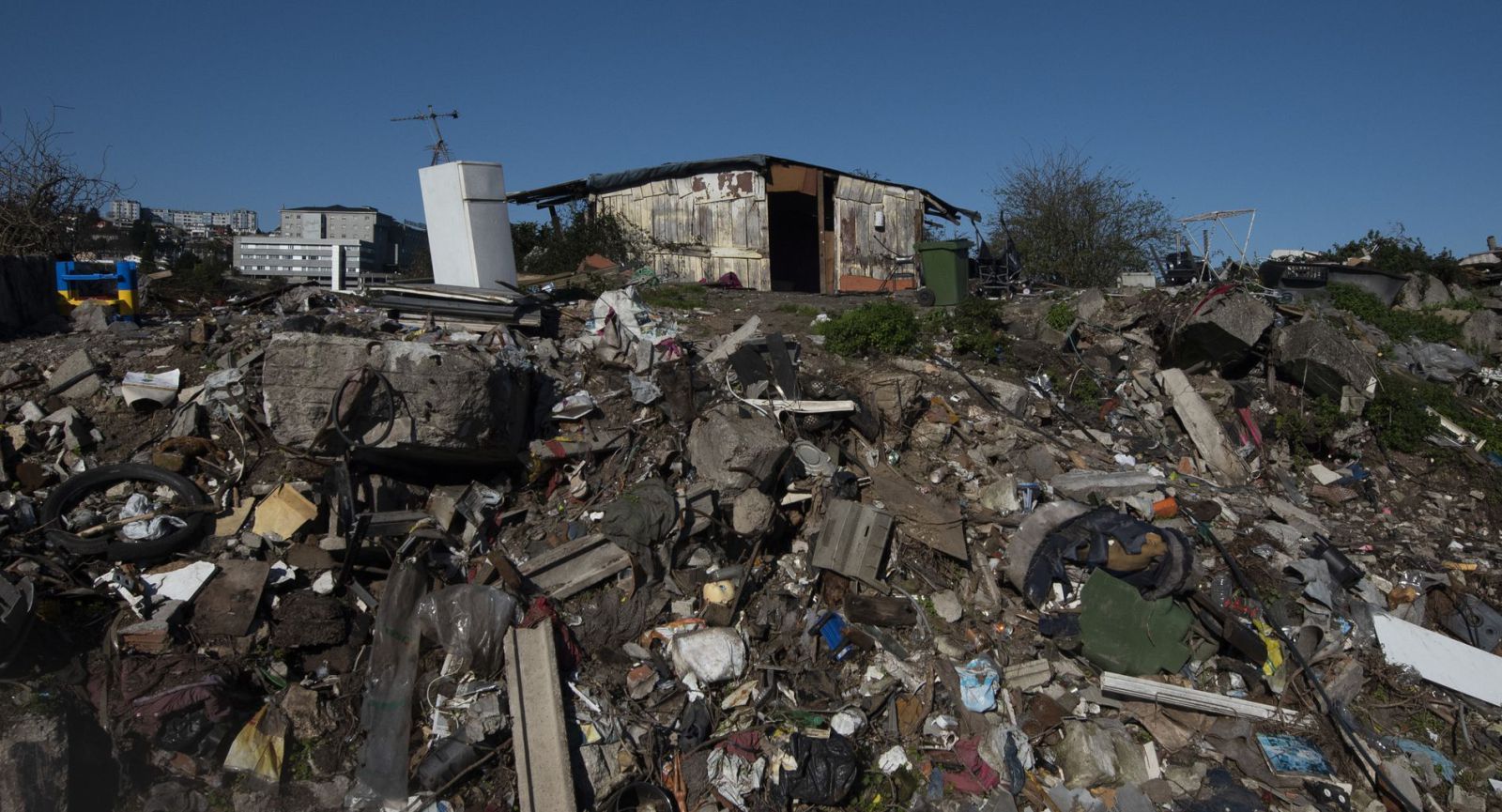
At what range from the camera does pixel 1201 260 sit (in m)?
10.5

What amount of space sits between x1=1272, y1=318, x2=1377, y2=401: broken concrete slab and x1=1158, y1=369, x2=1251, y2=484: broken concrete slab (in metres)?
1.20

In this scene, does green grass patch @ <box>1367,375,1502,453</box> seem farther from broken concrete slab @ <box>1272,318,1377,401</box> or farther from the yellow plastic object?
the yellow plastic object

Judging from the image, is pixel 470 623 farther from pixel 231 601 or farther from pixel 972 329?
pixel 972 329

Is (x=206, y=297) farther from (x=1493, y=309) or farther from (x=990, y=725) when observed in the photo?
(x=1493, y=309)

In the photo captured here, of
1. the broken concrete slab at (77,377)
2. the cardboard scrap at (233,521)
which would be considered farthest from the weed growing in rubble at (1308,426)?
the broken concrete slab at (77,377)

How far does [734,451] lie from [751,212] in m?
8.94

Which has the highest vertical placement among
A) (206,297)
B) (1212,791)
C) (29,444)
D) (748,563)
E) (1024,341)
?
(206,297)

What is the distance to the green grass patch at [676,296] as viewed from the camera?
9438 mm

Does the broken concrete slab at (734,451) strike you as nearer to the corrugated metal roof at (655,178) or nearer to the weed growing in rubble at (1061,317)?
the weed growing in rubble at (1061,317)

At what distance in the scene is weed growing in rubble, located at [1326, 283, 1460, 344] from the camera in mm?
9672

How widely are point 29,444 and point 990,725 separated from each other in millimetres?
6349

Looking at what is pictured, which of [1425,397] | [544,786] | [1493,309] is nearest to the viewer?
[544,786]

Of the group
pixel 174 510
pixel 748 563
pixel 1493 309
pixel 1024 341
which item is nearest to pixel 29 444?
pixel 174 510

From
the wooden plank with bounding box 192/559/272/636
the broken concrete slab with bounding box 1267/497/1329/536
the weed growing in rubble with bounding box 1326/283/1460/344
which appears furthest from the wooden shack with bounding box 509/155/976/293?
the wooden plank with bounding box 192/559/272/636
